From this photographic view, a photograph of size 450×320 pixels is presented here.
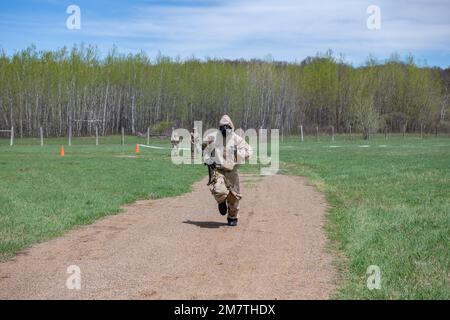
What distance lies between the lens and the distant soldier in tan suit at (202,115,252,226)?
11.4 m

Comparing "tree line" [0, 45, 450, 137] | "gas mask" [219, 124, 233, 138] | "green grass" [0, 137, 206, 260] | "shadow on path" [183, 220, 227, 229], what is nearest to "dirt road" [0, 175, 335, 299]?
"shadow on path" [183, 220, 227, 229]

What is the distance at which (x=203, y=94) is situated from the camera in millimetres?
87875

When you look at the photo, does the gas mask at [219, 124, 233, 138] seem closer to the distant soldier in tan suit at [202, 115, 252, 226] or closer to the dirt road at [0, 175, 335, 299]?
the distant soldier in tan suit at [202, 115, 252, 226]

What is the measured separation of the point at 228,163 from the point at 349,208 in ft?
11.7

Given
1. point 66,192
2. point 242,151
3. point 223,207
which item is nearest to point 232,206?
point 223,207

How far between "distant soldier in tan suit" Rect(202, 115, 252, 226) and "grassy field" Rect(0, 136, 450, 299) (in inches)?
77.4

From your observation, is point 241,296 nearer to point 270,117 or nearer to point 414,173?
point 414,173

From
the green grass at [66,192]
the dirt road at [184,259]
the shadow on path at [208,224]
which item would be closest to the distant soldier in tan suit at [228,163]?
the shadow on path at [208,224]

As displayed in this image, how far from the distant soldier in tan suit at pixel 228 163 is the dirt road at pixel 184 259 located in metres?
0.51

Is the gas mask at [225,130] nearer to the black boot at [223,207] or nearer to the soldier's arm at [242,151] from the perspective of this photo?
the soldier's arm at [242,151]

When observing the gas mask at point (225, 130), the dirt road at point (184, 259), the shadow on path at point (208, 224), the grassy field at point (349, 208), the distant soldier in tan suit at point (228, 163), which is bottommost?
the shadow on path at point (208, 224)

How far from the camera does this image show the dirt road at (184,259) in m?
6.71

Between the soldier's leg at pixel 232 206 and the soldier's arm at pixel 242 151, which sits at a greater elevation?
the soldier's arm at pixel 242 151

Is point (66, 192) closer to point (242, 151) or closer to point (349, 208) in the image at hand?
point (242, 151)
